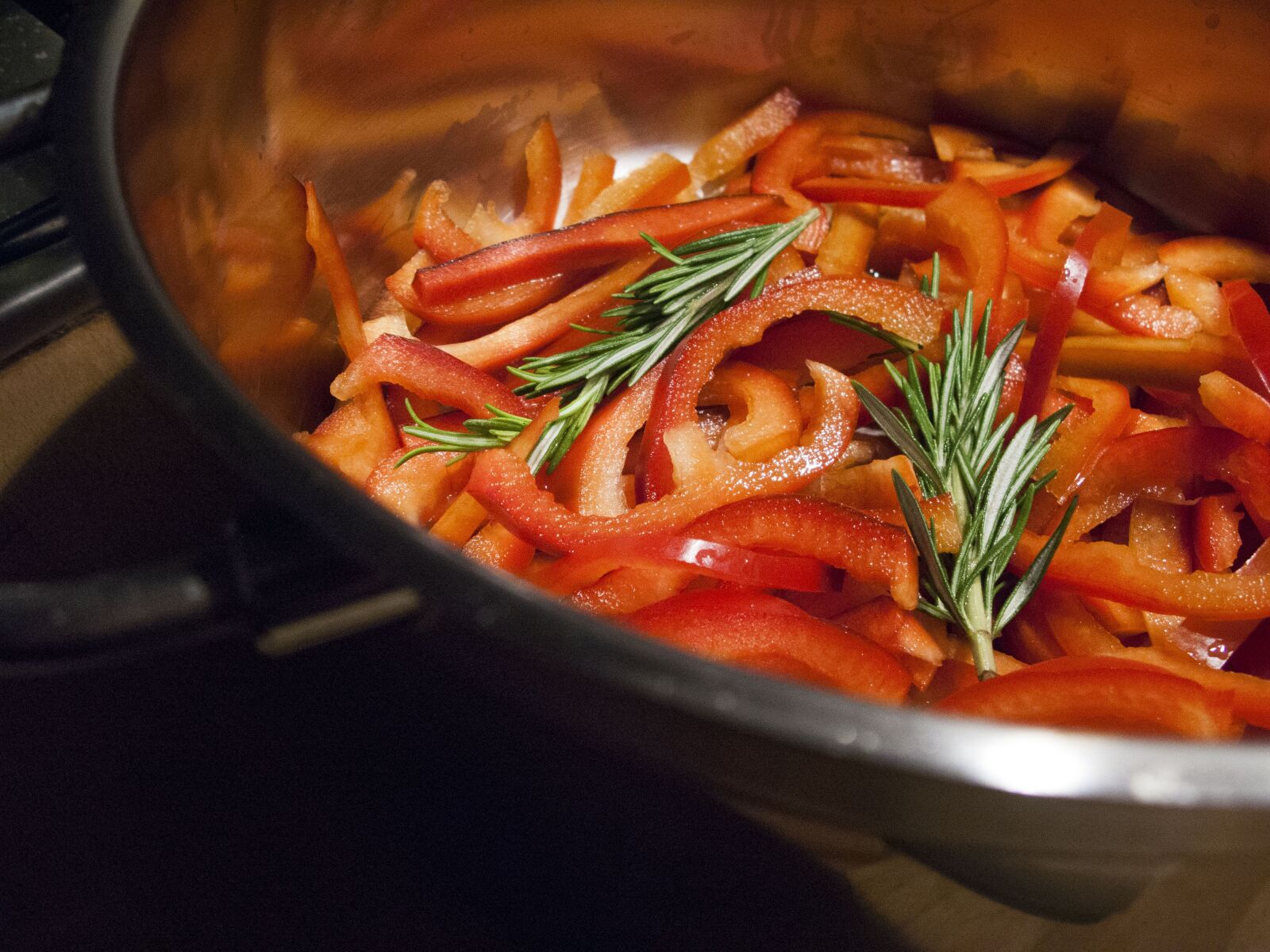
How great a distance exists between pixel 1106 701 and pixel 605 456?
57 centimetres

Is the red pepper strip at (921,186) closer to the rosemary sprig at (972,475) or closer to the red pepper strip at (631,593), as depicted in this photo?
the rosemary sprig at (972,475)

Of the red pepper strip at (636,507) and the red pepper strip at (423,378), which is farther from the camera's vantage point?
the red pepper strip at (423,378)

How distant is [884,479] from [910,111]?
0.89 m

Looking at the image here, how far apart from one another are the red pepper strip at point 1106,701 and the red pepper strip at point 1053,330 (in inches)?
15.2

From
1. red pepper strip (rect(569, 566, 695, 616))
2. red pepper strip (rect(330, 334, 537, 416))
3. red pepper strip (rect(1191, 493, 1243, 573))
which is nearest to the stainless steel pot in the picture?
red pepper strip (rect(330, 334, 537, 416))

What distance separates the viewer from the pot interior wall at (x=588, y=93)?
1.15 metres

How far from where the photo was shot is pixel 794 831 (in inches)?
29.7

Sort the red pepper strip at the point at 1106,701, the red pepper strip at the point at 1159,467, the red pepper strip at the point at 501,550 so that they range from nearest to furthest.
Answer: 1. the red pepper strip at the point at 1106,701
2. the red pepper strip at the point at 501,550
3. the red pepper strip at the point at 1159,467

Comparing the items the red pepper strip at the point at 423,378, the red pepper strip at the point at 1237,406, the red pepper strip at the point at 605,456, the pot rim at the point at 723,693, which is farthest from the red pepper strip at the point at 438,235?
the red pepper strip at the point at 1237,406

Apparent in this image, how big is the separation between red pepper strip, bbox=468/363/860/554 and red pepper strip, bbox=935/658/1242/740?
0.99ft

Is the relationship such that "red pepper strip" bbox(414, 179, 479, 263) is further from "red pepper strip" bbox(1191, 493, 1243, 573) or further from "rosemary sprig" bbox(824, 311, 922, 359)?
"red pepper strip" bbox(1191, 493, 1243, 573)

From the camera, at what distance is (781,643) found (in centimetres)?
91

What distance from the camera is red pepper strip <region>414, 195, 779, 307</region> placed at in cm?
129

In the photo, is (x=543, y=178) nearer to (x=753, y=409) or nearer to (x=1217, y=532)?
(x=753, y=409)
